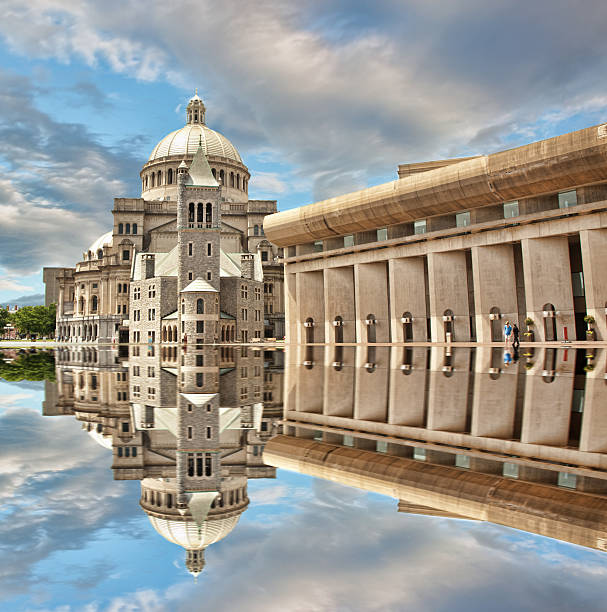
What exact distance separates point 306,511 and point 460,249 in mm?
43248

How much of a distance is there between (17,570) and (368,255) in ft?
166

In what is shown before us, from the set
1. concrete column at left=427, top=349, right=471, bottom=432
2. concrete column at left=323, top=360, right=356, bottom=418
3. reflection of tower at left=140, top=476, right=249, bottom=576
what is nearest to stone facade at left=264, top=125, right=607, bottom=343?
concrete column at left=427, top=349, right=471, bottom=432

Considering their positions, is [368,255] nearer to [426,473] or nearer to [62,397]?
[62,397]

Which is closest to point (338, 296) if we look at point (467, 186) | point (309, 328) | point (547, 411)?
point (309, 328)

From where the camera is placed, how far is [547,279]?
4016 cm

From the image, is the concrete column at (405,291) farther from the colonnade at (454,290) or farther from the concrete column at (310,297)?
the concrete column at (310,297)

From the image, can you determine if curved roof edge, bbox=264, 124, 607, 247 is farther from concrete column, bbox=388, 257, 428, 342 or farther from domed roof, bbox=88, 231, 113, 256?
domed roof, bbox=88, 231, 113, 256

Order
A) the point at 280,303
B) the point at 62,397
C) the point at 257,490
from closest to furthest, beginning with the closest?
the point at 257,490 → the point at 62,397 → the point at 280,303

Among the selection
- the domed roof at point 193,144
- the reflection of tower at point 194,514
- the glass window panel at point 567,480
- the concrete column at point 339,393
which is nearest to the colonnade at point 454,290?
the concrete column at point 339,393

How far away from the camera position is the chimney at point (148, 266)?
261 ft

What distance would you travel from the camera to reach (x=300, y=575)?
3.40 meters

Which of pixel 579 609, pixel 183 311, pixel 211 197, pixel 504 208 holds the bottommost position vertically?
pixel 579 609

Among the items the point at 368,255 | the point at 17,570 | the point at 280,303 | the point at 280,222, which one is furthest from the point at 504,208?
the point at 280,303

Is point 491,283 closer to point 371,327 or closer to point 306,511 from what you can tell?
point 371,327
